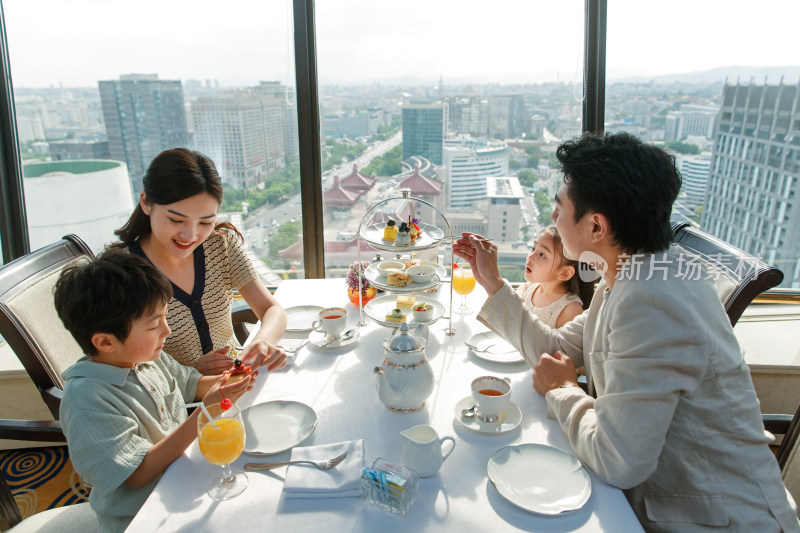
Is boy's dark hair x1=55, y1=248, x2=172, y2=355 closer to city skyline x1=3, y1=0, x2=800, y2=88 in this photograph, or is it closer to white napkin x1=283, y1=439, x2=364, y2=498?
white napkin x1=283, y1=439, x2=364, y2=498

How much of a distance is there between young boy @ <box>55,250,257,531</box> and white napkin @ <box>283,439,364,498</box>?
0.82 ft

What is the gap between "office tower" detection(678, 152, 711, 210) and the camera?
2.69m

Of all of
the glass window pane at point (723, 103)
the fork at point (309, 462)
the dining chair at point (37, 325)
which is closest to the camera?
the fork at point (309, 462)

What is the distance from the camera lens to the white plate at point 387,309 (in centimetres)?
174

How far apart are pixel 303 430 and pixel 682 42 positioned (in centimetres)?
250

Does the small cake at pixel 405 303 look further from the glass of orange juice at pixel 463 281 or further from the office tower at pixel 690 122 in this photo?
the office tower at pixel 690 122

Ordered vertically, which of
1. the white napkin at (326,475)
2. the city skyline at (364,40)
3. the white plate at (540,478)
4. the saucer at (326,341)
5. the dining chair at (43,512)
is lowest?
the dining chair at (43,512)

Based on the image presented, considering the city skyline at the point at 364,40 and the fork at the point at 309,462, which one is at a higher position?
the city skyline at the point at 364,40

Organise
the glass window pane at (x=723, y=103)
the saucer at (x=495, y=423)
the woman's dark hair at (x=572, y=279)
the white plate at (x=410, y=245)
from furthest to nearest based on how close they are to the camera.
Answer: the glass window pane at (x=723, y=103) < the woman's dark hair at (x=572, y=279) < the white plate at (x=410, y=245) < the saucer at (x=495, y=423)

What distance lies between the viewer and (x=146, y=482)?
1113 millimetres

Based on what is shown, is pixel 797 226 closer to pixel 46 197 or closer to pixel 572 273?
pixel 572 273

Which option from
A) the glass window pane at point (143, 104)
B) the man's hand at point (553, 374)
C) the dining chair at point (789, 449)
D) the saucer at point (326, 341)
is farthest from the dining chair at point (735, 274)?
the glass window pane at point (143, 104)

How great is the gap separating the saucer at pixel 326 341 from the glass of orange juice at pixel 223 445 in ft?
1.90

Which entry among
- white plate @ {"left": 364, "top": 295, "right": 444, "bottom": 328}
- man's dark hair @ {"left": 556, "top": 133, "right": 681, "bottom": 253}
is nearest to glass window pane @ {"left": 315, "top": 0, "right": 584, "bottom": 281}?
white plate @ {"left": 364, "top": 295, "right": 444, "bottom": 328}
